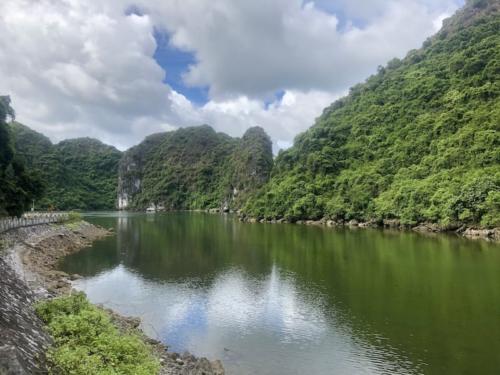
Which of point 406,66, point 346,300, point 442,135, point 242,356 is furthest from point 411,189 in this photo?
point 406,66

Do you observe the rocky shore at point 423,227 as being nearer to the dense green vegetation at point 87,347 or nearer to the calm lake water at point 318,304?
the calm lake water at point 318,304

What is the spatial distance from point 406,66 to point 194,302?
141716 millimetres

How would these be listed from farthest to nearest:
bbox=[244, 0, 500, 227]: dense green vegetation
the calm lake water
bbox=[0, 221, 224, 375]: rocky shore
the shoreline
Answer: bbox=[244, 0, 500, 227]: dense green vegetation
the shoreline
the calm lake water
bbox=[0, 221, 224, 375]: rocky shore

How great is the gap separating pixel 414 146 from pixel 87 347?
96342mm

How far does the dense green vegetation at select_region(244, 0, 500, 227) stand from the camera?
7125cm

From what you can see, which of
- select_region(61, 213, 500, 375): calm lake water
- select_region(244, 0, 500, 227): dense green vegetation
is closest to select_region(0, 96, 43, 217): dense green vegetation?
select_region(61, 213, 500, 375): calm lake water

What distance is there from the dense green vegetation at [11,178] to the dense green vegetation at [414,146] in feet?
198

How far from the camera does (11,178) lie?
4256cm

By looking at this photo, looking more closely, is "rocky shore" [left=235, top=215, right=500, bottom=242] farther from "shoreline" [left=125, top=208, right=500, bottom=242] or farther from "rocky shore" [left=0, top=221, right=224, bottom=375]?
"rocky shore" [left=0, top=221, right=224, bottom=375]

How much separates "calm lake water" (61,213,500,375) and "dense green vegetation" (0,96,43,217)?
27.4ft

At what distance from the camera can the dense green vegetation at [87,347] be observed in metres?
11.4

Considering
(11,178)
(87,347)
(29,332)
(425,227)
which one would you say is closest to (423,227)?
(425,227)

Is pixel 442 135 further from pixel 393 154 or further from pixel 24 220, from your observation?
pixel 24 220

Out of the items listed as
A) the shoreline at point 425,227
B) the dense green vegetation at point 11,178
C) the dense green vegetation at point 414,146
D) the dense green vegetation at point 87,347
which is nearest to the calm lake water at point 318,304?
the dense green vegetation at point 87,347
